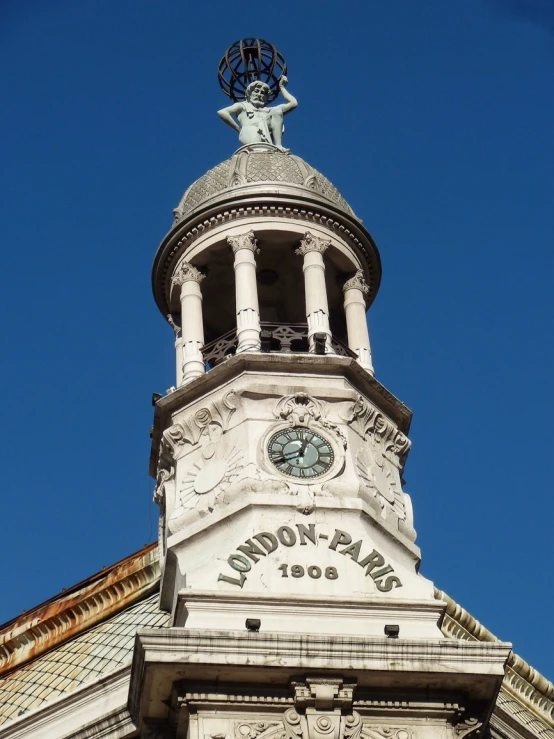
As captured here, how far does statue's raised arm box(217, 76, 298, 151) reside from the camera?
42.4m

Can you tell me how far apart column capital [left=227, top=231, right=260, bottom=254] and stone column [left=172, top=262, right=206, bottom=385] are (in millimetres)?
1086

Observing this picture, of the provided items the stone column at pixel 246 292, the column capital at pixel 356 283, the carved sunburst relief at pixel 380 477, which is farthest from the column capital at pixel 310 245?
the carved sunburst relief at pixel 380 477

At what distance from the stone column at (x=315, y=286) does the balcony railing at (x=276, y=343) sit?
518 millimetres

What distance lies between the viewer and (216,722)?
2989cm

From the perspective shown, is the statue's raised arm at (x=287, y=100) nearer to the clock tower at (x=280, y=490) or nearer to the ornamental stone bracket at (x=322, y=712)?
the clock tower at (x=280, y=490)

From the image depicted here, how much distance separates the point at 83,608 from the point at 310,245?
27.3ft

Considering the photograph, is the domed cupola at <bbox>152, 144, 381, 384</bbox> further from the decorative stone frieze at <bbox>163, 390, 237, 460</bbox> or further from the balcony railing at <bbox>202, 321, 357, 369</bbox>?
the decorative stone frieze at <bbox>163, 390, 237, 460</bbox>

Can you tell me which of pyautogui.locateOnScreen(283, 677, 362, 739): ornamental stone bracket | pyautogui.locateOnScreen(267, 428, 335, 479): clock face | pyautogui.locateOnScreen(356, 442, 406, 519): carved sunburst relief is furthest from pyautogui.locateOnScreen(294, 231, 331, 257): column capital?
pyautogui.locateOnScreen(283, 677, 362, 739): ornamental stone bracket

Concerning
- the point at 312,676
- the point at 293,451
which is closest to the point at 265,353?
the point at 293,451

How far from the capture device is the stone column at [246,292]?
121 feet

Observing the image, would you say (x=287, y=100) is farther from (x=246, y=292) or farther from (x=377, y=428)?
(x=377, y=428)

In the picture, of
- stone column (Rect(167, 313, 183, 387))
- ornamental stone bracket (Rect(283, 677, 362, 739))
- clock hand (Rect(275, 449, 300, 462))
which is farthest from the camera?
stone column (Rect(167, 313, 183, 387))

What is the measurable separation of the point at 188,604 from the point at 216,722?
8.14 feet

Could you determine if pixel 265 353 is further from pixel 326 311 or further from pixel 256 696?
pixel 256 696
